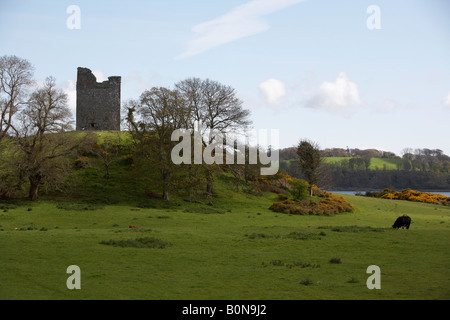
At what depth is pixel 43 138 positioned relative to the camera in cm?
4484

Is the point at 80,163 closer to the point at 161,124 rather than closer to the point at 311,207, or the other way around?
the point at 161,124

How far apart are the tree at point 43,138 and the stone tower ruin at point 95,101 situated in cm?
3223

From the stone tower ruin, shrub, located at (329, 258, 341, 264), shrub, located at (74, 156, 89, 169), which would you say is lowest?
shrub, located at (329, 258, 341, 264)

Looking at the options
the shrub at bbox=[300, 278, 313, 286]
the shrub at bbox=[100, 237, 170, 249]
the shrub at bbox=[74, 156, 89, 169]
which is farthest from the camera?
the shrub at bbox=[74, 156, 89, 169]

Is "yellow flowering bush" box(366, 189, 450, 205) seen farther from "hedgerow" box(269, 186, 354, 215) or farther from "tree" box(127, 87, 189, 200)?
"tree" box(127, 87, 189, 200)

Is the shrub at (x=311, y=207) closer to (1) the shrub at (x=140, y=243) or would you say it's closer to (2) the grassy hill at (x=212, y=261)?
(2) the grassy hill at (x=212, y=261)

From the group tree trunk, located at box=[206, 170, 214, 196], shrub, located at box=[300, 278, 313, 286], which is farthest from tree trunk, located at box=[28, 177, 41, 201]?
shrub, located at box=[300, 278, 313, 286]

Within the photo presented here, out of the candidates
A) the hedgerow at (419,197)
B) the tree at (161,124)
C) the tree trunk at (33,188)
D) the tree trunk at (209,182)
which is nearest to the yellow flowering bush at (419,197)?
the hedgerow at (419,197)

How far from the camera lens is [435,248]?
22375mm

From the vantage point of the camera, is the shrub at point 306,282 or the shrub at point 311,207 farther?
the shrub at point 311,207

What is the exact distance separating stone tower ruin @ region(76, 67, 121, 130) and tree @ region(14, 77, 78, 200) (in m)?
32.2

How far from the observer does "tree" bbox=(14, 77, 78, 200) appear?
43531 millimetres

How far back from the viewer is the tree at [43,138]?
4353 cm

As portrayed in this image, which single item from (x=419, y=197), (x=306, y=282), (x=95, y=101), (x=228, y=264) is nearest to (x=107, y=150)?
(x=95, y=101)
